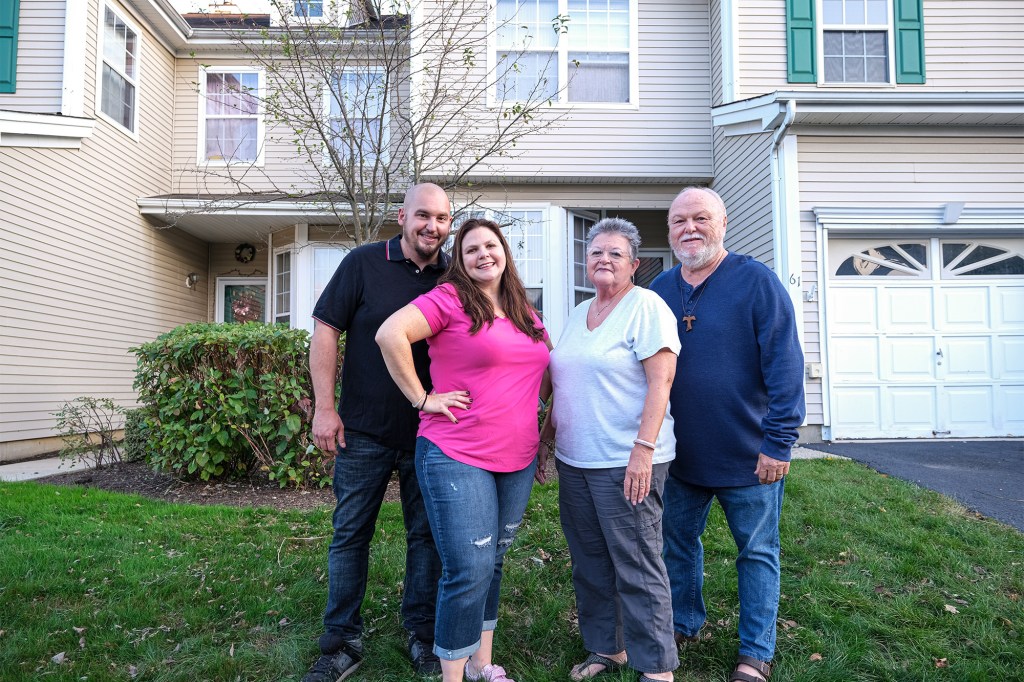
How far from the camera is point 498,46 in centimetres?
908

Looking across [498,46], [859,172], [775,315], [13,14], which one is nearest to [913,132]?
[859,172]

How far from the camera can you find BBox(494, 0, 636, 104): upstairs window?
9.12m

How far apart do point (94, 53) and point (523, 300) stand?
9434 mm

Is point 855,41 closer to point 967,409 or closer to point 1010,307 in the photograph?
point 1010,307

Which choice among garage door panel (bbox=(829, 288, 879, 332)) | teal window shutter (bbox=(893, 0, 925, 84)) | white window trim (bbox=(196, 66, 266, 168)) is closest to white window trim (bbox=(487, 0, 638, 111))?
teal window shutter (bbox=(893, 0, 925, 84))

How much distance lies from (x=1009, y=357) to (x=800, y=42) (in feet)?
15.4

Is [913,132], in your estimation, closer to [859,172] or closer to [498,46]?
[859,172]

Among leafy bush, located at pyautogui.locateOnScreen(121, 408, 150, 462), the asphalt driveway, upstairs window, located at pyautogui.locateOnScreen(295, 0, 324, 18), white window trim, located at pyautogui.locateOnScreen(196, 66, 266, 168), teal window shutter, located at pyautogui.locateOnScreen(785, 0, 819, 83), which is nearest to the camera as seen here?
the asphalt driveway

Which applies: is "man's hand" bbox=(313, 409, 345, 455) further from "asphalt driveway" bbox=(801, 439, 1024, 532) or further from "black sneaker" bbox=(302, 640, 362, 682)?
"asphalt driveway" bbox=(801, 439, 1024, 532)

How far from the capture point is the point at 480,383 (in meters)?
2.27

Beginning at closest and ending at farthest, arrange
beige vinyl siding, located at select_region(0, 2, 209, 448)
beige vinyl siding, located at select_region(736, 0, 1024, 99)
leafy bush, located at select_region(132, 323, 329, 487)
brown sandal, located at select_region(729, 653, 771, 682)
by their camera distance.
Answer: brown sandal, located at select_region(729, 653, 771, 682) → leafy bush, located at select_region(132, 323, 329, 487) → beige vinyl siding, located at select_region(0, 2, 209, 448) → beige vinyl siding, located at select_region(736, 0, 1024, 99)

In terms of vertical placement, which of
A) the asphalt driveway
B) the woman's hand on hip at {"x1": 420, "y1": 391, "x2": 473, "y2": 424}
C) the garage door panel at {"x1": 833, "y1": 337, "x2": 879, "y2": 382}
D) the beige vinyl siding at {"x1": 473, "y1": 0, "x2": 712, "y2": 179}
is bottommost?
the asphalt driveway

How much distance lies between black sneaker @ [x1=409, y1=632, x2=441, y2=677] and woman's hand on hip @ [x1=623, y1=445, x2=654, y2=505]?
1.13 meters

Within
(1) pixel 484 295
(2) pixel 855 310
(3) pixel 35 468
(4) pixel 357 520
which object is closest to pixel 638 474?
(1) pixel 484 295
